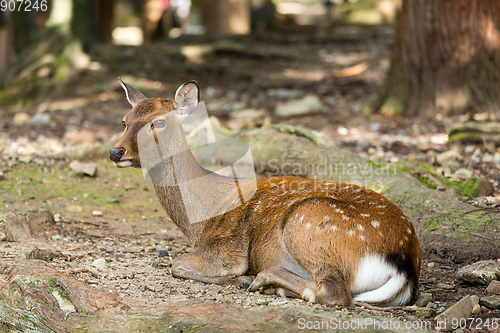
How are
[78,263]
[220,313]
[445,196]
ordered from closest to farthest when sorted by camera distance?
[220,313]
[78,263]
[445,196]

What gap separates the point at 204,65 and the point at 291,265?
9036mm

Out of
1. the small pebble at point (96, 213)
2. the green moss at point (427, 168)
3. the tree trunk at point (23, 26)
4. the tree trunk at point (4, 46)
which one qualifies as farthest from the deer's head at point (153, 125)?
the tree trunk at point (4, 46)

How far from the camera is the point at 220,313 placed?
2877mm

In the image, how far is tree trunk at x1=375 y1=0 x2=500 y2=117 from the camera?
23.2ft

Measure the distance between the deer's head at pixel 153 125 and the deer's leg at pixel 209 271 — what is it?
793mm

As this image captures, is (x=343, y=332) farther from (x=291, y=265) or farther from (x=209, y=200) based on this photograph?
(x=209, y=200)

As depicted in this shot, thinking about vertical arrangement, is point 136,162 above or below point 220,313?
above

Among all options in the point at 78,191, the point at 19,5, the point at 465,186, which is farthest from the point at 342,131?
the point at 19,5

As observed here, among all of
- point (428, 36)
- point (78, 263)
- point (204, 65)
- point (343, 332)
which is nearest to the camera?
point (343, 332)

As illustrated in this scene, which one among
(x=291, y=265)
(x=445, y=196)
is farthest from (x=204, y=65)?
(x=291, y=265)

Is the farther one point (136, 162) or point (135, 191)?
point (135, 191)

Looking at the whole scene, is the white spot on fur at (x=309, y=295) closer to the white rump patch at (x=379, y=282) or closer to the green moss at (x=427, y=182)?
the white rump patch at (x=379, y=282)

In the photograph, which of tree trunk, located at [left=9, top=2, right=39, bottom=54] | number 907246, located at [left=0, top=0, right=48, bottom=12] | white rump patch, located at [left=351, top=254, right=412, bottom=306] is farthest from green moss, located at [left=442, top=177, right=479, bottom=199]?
number 907246, located at [left=0, top=0, right=48, bottom=12]

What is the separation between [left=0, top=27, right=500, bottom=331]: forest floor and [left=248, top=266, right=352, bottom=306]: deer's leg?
0.30 ft
